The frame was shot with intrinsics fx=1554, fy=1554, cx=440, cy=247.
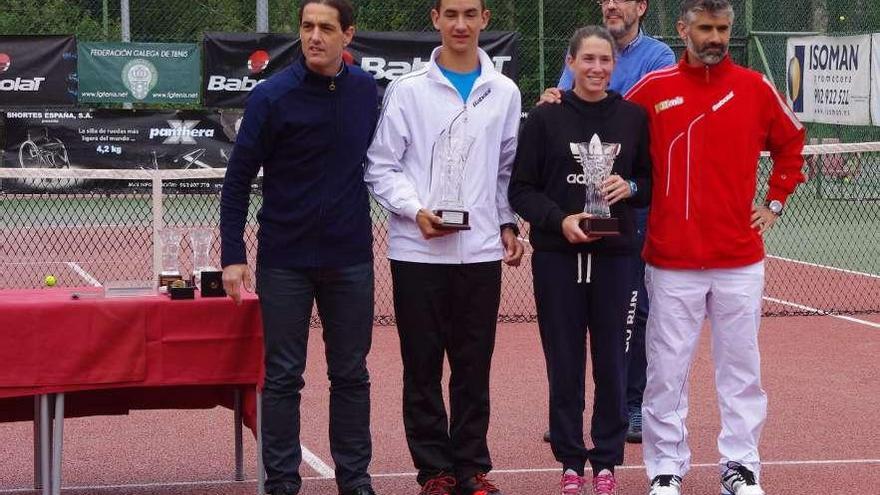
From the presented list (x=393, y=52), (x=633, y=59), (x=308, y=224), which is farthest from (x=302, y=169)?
(x=393, y=52)

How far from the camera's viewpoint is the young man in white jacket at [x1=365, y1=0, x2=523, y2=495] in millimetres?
5516

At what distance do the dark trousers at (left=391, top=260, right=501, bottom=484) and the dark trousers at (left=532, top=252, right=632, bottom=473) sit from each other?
0.69 ft

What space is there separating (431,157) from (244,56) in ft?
39.3

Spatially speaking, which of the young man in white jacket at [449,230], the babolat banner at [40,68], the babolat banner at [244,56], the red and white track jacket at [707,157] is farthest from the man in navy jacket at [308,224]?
the babolat banner at [40,68]

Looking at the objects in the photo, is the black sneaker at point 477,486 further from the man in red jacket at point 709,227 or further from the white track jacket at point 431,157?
the white track jacket at point 431,157

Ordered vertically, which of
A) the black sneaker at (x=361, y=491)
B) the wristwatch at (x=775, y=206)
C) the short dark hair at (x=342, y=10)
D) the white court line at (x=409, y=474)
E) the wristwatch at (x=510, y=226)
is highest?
the short dark hair at (x=342, y=10)

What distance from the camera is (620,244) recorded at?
5.64m

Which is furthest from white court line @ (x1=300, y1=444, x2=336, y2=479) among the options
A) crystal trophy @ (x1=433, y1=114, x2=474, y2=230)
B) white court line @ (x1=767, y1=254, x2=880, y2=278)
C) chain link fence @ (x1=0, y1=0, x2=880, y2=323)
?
chain link fence @ (x1=0, y1=0, x2=880, y2=323)

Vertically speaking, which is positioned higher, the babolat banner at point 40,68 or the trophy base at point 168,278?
the babolat banner at point 40,68

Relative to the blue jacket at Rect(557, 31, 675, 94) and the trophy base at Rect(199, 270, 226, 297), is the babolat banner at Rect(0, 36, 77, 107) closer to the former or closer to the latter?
the blue jacket at Rect(557, 31, 675, 94)

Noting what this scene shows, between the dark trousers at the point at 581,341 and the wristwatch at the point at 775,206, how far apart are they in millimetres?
589

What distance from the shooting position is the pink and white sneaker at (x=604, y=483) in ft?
18.8

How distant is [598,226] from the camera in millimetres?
5422

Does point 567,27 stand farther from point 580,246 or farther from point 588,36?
point 580,246
